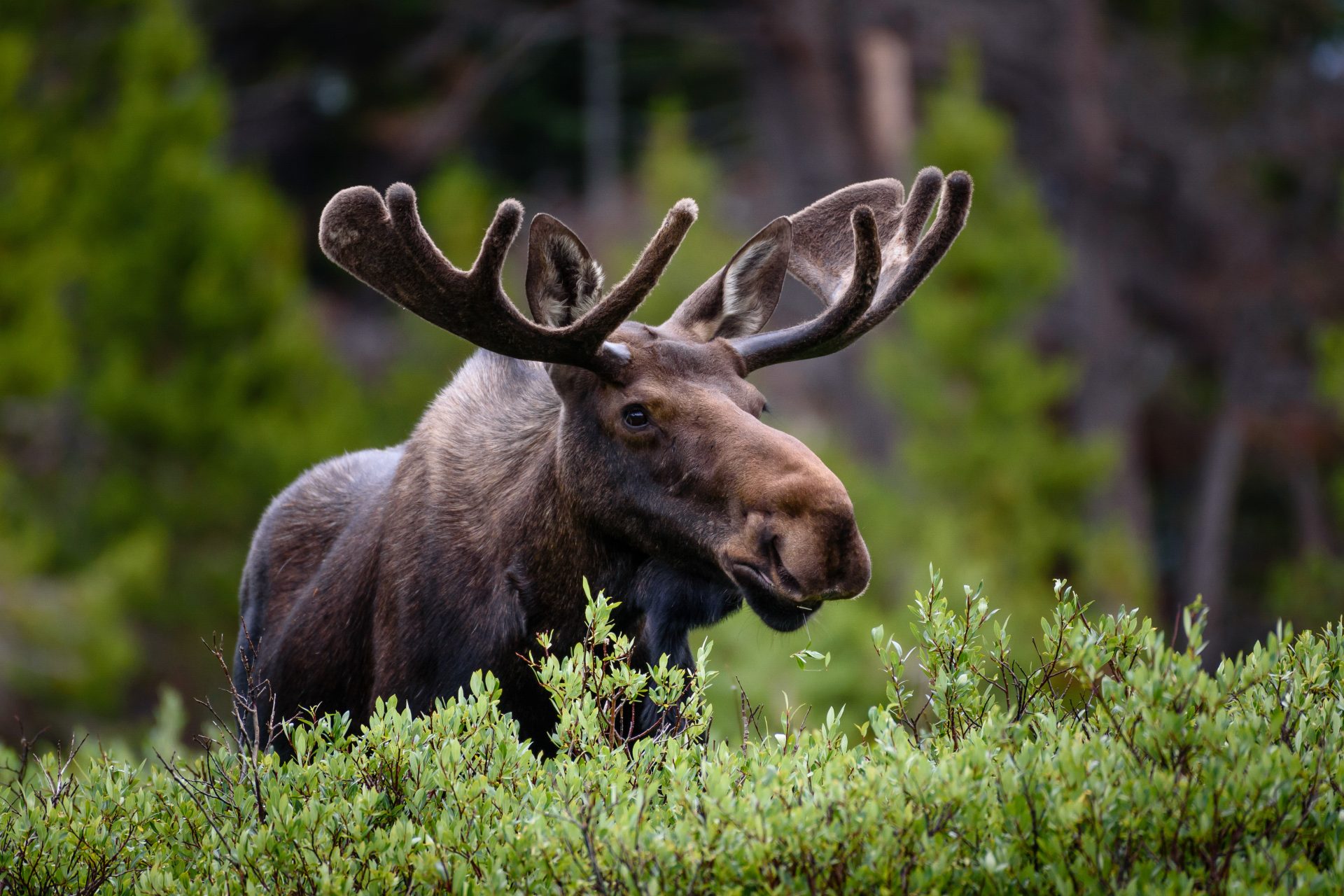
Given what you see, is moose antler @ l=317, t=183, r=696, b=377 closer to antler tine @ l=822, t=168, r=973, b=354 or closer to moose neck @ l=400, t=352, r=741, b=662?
moose neck @ l=400, t=352, r=741, b=662

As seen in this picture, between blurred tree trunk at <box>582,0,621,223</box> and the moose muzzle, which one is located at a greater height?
blurred tree trunk at <box>582,0,621,223</box>

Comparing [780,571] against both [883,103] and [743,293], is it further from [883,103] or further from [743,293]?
[883,103]

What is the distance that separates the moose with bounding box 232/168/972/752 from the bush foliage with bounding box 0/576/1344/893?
0.30 metres

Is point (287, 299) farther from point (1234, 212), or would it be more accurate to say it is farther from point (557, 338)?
point (557, 338)

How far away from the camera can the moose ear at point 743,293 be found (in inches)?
194

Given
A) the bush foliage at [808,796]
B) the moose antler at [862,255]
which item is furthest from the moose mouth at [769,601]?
the moose antler at [862,255]

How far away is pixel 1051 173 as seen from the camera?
2517 cm

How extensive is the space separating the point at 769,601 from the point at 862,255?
112cm

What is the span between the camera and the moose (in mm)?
4148

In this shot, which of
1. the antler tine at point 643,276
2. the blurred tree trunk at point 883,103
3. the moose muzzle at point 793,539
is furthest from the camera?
the blurred tree trunk at point 883,103

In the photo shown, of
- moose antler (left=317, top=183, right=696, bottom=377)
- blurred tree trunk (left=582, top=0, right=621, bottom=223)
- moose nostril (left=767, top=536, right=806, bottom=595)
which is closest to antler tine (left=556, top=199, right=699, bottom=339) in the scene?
moose antler (left=317, top=183, right=696, bottom=377)

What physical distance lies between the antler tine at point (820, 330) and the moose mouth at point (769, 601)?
835mm

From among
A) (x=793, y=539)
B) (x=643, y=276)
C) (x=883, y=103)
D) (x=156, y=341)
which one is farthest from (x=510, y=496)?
(x=156, y=341)

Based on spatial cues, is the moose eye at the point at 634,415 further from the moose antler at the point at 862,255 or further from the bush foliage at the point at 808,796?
the bush foliage at the point at 808,796
